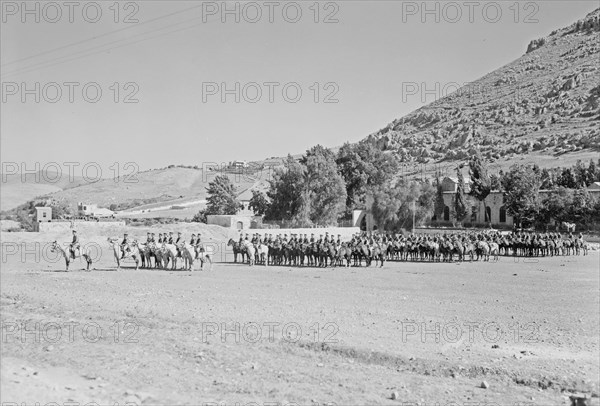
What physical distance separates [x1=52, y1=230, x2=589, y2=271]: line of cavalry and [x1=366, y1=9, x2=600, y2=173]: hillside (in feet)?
251

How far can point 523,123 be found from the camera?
156 m

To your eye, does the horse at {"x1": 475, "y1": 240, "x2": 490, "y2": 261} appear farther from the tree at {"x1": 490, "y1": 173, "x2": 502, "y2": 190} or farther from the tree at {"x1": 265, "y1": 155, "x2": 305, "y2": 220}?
the tree at {"x1": 490, "y1": 173, "x2": 502, "y2": 190}

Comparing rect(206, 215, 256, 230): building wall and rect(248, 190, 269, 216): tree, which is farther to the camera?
rect(248, 190, 269, 216): tree

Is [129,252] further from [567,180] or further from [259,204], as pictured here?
[567,180]

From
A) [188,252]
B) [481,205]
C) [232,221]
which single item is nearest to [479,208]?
[481,205]

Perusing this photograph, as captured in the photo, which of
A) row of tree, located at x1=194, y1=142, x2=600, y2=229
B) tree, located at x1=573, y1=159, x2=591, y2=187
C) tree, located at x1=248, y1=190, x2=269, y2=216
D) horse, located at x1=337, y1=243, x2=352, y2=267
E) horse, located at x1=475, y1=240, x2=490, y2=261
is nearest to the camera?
horse, located at x1=337, y1=243, x2=352, y2=267

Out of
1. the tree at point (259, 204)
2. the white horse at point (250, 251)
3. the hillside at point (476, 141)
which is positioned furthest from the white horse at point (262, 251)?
the hillside at point (476, 141)

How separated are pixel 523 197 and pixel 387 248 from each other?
30.8 m

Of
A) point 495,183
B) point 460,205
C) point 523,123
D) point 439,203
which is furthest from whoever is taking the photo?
point 523,123

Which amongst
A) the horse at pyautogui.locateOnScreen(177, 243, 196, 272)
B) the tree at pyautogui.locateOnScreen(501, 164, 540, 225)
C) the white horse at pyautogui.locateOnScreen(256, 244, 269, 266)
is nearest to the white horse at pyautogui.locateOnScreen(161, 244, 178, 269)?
the horse at pyautogui.locateOnScreen(177, 243, 196, 272)

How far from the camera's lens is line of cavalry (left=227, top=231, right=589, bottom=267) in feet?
108

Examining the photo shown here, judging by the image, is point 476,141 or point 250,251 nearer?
point 250,251

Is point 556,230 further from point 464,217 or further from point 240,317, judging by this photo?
point 240,317

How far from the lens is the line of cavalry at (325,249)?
1145 inches
